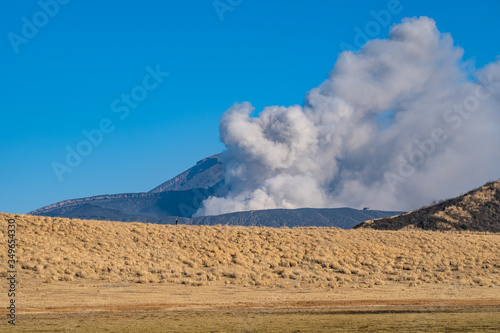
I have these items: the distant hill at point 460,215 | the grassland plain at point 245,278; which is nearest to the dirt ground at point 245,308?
the grassland plain at point 245,278

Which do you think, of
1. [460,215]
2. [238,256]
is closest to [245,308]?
[238,256]

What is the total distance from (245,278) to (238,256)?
7.25 metres

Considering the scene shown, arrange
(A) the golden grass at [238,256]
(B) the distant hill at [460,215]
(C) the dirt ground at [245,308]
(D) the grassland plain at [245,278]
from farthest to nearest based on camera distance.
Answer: (B) the distant hill at [460,215], (A) the golden grass at [238,256], (D) the grassland plain at [245,278], (C) the dirt ground at [245,308]

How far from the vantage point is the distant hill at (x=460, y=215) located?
276 feet

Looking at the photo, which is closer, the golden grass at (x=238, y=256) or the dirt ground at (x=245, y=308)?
the dirt ground at (x=245, y=308)

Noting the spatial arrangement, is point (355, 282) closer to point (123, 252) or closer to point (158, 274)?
point (158, 274)

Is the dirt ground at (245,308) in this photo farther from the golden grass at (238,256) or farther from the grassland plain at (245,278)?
the golden grass at (238,256)

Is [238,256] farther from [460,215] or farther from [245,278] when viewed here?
[460,215]

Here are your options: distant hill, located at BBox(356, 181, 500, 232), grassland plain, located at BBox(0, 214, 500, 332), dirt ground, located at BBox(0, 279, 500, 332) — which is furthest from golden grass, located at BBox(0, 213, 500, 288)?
distant hill, located at BBox(356, 181, 500, 232)

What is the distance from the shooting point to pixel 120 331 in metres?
→ 19.2

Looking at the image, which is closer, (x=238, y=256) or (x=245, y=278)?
(x=245, y=278)

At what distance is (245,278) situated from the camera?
38.0 metres

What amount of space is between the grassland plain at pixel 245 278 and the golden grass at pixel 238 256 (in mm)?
125

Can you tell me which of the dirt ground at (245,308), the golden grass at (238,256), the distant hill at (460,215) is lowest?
the dirt ground at (245,308)
